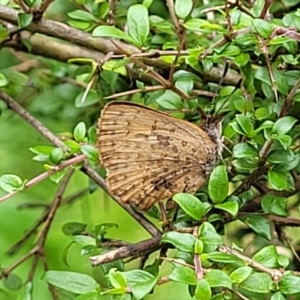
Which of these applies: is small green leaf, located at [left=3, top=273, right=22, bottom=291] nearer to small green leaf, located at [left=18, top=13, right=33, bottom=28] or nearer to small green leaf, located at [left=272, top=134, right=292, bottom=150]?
small green leaf, located at [left=18, top=13, right=33, bottom=28]

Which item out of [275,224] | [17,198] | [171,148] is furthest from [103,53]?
[17,198]

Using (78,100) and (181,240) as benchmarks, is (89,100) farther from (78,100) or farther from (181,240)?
(181,240)

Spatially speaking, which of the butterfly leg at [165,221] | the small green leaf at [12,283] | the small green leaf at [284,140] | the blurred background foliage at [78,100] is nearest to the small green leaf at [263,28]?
the blurred background foliage at [78,100]

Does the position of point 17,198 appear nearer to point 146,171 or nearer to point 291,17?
point 146,171

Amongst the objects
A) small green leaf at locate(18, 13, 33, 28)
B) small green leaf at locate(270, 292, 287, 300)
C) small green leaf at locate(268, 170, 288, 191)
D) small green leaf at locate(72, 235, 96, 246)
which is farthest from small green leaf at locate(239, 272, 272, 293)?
small green leaf at locate(18, 13, 33, 28)

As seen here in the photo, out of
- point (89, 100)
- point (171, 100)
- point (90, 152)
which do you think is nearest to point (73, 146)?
point (90, 152)

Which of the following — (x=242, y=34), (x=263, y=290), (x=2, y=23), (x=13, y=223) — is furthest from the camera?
(x=13, y=223)

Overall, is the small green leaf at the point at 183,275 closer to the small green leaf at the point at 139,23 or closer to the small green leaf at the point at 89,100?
the small green leaf at the point at 139,23
